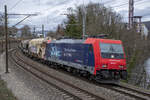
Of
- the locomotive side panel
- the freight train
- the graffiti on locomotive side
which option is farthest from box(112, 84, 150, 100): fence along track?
the graffiti on locomotive side

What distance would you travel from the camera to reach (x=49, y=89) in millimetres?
12102

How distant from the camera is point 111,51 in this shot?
13.7 m

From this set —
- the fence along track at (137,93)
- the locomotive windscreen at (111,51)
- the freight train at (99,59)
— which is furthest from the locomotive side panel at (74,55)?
the fence along track at (137,93)

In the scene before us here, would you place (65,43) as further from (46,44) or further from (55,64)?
(46,44)

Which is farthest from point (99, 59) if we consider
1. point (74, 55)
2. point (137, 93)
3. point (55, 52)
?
point (55, 52)

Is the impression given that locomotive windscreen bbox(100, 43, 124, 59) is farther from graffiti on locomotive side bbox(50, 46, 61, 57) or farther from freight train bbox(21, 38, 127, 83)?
graffiti on locomotive side bbox(50, 46, 61, 57)

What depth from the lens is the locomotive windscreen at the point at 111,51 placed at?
1341cm

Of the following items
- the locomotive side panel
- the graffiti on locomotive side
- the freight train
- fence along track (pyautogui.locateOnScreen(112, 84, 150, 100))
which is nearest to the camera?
fence along track (pyautogui.locateOnScreen(112, 84, 150, 100))

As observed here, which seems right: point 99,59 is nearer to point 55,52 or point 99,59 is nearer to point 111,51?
point 111,51

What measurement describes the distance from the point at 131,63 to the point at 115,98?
18591 millimetres

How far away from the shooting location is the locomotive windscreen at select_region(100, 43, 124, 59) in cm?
1341

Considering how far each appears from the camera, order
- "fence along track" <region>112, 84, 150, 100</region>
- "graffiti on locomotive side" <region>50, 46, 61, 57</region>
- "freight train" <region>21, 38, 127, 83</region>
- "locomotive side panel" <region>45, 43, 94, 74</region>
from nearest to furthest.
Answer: "fence along track" <region>112, 84, 150, 100</region>
"freight train" <region>21, 38, 127, 83</region>
"locomotive side panel" <region>45, 43, 94, 74</region>
"graffiti on locomotive side" <region>50, 46, 61, 57</region>

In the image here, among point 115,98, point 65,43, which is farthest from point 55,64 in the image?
point 115,98

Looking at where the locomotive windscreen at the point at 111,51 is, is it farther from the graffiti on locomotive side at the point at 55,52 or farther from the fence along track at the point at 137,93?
the graffiti on locomotive side at the point at 55,52
